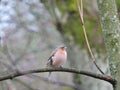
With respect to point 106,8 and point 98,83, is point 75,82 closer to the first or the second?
point 98,83

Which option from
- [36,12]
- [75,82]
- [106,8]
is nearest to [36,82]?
[75,82]

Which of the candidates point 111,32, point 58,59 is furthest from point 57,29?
point 111,32

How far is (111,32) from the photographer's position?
2.69 meters

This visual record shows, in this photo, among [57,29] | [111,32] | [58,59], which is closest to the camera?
[111,32]

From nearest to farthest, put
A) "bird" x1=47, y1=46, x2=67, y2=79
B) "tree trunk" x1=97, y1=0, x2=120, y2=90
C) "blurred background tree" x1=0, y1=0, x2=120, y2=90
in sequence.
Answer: "tree trunk" x1=97, y1=0, x2=120, y2=90 < "bird" x1=47, y1=46, x2=67, y2=79 < "blurred background tree" x1=0, y1=0, x2=120, y2=90

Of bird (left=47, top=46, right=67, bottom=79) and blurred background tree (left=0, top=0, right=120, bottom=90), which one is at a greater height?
bird (left=47, top=46, right=67, bottom=79)

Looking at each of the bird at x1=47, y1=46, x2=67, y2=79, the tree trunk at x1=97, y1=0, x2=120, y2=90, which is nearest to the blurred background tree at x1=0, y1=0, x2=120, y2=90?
the bird at x1=47, y1=46, x2=67, y2=79

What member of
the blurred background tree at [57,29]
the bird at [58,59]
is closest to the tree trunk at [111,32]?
the bird at [58,59]

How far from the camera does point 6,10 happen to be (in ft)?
23.5

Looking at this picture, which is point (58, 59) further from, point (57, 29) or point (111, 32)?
point (57, 29)

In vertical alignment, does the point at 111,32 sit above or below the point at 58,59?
above

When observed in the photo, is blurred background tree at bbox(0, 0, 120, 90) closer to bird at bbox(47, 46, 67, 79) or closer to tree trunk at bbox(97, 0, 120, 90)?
bird at bbox(47, 46, 67, 79)

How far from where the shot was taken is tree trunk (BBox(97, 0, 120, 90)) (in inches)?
103

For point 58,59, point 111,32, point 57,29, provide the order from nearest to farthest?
point 111,32, point 58,59, point 57,29
